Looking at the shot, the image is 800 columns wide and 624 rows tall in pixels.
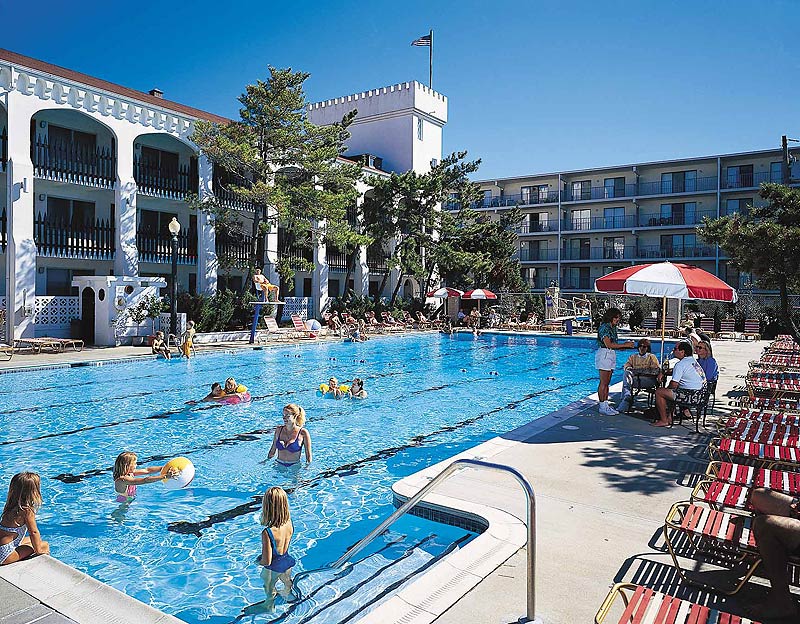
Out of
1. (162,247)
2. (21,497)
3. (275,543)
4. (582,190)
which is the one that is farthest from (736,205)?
(21,497)

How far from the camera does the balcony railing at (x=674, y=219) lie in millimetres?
44594

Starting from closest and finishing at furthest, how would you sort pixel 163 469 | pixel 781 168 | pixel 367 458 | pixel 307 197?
pixel 163 469
pixel 367 458
pixel 307 197
pixel 781 168

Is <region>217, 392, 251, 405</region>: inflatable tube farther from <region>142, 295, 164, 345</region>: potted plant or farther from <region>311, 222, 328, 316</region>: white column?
<region>311, 222, 328, 316</region>: white column

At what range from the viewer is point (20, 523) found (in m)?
4.52

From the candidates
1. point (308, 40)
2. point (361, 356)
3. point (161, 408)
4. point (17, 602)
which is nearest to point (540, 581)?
point (17, 602)

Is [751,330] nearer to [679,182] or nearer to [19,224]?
[679,182]

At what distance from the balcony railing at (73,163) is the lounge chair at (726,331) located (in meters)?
29.5

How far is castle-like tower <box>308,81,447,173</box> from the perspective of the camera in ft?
138

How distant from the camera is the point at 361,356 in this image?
70.9ft

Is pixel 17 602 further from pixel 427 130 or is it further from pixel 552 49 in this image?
pixel 427 130

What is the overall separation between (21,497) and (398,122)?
4084 cm

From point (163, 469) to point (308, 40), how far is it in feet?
64.5

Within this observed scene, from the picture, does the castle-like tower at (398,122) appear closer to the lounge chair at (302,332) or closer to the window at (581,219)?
the window at (581,219)

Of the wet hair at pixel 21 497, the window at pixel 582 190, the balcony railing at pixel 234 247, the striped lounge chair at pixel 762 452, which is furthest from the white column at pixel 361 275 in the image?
the wet hair at pixel 21 497
